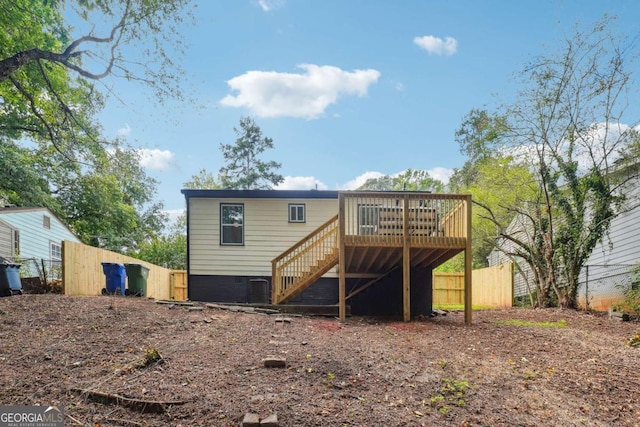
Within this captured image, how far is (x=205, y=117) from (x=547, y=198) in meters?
9.71

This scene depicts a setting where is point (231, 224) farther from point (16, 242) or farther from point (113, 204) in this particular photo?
point (113, 204)

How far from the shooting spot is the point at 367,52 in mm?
12828

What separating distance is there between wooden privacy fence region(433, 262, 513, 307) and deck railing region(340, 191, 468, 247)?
749 cm

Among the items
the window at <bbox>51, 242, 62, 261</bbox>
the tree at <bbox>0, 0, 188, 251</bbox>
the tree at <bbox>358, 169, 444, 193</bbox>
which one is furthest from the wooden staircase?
the tree at <bbox>358, 169, 444, 193</bbox>

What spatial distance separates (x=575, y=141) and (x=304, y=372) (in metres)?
10.3

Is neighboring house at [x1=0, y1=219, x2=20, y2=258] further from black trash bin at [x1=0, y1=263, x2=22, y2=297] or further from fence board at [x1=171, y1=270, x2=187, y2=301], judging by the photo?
black trash bin at [x1=0, y1=263, x2=22, y2=297]

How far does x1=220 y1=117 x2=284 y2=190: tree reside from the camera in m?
29.4

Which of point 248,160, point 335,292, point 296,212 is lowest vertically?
point 335,292

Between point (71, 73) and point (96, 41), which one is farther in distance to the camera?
point (71, 73)

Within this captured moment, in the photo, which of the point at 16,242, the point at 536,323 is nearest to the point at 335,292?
the point at 536,323

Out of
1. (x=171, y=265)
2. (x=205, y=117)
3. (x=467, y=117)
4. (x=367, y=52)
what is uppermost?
(x=467, y=117)

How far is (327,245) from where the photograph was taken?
997cm

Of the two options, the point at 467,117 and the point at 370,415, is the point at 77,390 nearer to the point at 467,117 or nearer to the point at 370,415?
the point at 370,415

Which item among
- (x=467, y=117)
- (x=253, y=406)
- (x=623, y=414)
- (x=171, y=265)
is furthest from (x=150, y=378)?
(x=467, y=117)
